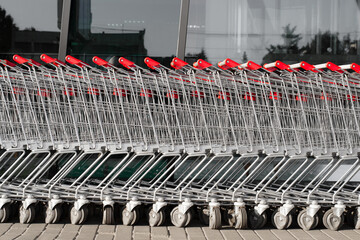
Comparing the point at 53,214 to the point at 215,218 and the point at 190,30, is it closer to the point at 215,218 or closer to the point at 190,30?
the point at 215,218

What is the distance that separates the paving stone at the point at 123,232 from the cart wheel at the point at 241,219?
1.11 metres

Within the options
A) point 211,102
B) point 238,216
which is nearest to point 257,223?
point 238,216

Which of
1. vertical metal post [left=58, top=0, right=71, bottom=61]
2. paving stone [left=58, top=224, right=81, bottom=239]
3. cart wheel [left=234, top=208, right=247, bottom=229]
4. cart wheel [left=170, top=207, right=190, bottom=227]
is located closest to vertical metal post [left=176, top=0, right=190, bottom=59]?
vertical metal post [left=58, top=0, right=71, bottom=61]

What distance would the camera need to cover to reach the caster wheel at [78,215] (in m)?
5.88

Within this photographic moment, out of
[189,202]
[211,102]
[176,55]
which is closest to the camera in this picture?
[189,202]

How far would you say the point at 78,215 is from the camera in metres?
5.88

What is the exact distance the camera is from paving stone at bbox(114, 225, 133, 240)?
539 cm

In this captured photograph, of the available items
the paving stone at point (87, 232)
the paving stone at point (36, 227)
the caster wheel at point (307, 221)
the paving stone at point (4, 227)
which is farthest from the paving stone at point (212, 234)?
the paving stone at point (4, 227)

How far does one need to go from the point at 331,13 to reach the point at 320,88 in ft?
8.31

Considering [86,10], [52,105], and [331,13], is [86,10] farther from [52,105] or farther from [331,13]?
[331,13]

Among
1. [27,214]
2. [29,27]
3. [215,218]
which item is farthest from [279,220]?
[29,27]

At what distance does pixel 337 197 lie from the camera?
610 centimetres

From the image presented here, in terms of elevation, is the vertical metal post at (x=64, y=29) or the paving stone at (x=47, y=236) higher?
the vertical metal post at (x=64, y=29)

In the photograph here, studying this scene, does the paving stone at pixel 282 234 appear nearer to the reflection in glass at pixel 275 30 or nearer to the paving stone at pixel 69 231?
the paving stone at pixel 69 231
